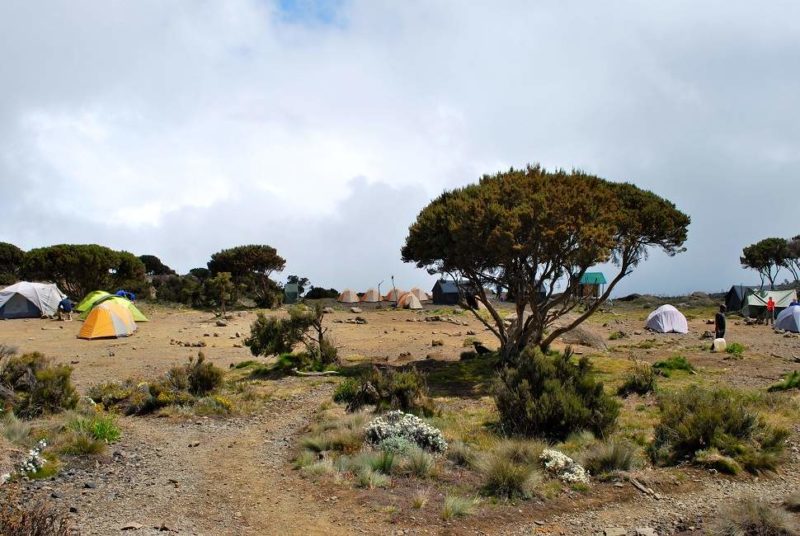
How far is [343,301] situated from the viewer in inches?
2377

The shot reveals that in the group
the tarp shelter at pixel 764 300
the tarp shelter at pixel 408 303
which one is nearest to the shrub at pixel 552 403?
the tarp shelter at pixel 764 300

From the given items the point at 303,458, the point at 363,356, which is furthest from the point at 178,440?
the point at 363,356

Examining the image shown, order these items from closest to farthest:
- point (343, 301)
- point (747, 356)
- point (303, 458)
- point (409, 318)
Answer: point (303, 458) < point (747, 356) < point (409, 318) < point (343, 301)

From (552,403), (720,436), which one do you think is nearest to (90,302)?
(552,403)

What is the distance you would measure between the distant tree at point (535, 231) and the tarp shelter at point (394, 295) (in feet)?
123

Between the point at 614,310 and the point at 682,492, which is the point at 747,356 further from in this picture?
the point at 614,310

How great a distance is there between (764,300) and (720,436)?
37.0m

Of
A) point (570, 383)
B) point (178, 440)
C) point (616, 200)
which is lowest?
point (178, 440)

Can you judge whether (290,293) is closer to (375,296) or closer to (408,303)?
(375,296)

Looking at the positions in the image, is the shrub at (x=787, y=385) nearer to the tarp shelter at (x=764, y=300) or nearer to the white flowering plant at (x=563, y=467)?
the white flowering plant at (x=563, y=467)

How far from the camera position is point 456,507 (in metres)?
7.95

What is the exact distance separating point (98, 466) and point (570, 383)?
27.0 feet

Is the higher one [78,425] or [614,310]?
[614,310]

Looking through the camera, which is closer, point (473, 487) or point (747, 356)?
point (473, 487)
